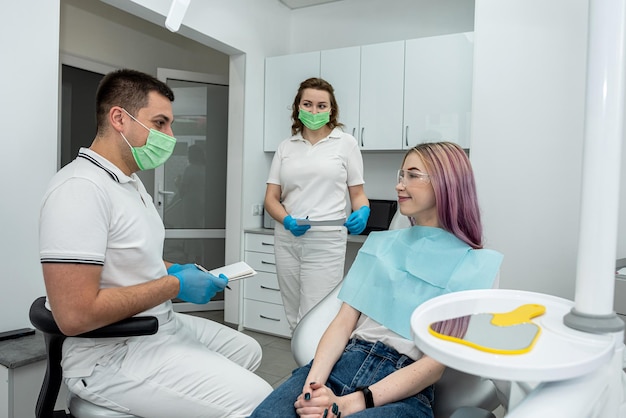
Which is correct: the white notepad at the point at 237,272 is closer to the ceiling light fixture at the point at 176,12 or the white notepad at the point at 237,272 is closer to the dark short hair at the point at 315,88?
the dark short hair at the point at 315,88

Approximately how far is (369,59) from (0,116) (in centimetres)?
221

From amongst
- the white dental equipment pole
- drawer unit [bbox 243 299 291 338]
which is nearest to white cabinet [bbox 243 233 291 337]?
drawer unit [bbox 243 299 291 338]

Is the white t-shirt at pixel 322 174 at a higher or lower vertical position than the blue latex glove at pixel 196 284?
higher

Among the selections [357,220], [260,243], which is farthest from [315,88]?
[260,243]

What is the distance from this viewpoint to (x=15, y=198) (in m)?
1.88

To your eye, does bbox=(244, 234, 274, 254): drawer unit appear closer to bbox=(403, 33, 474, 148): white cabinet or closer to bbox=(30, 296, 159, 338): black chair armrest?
bbox=(403, 33, 474, 148): white cabinet

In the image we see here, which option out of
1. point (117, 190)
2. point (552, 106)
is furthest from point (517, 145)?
point (117, 190)

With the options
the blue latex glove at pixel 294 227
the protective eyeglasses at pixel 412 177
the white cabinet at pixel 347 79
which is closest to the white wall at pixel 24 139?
the blue latex glove at pixel 294 227

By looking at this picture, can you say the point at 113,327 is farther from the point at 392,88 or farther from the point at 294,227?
the point at 392,88

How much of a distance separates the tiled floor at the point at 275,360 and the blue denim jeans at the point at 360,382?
1399 millimetres

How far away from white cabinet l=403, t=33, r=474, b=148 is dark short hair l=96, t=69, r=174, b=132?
6.54 ft

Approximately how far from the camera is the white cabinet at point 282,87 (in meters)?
3.39

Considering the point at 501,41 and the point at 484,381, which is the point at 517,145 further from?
the point at 484,381

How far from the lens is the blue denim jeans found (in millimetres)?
1002
